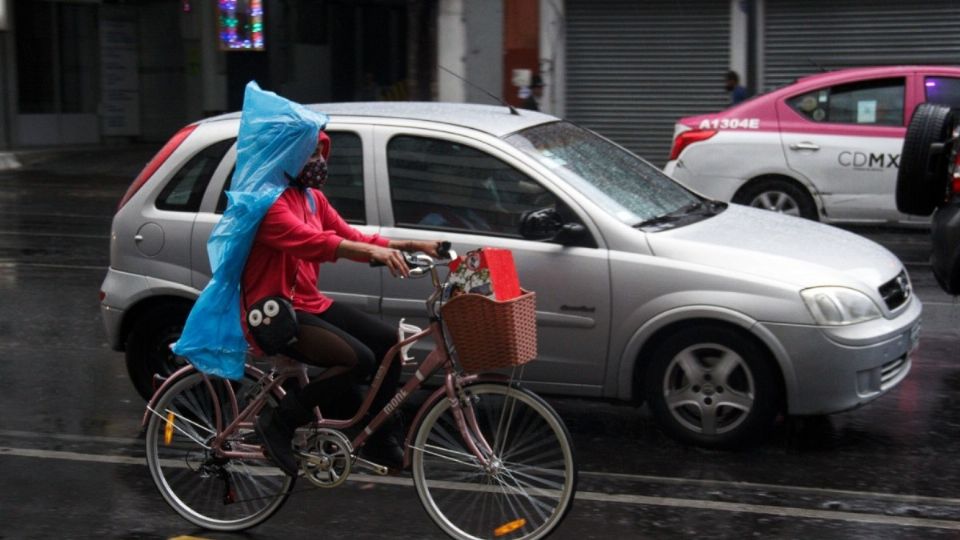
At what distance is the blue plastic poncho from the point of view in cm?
475

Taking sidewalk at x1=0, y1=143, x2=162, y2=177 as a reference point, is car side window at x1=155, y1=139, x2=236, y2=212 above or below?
above

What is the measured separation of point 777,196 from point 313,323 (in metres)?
Result: 9.05

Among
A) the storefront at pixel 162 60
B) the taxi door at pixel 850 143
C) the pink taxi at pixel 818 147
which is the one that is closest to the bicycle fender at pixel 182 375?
the pink taxi at pixel 818 147

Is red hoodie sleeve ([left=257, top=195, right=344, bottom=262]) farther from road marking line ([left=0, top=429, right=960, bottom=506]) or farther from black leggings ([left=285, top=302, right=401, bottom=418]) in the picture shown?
road marking line ([left=0, top=429, right=960, bottom=506])

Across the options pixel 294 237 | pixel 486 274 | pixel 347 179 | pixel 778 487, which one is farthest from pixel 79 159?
pixel 486 274

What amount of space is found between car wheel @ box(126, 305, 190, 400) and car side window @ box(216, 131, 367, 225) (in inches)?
29.9

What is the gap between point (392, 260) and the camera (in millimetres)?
4559

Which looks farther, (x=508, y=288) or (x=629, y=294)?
(x=629, y=294)

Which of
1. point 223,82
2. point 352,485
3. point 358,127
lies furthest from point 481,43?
point 352,485

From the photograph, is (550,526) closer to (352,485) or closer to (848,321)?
(352,485)

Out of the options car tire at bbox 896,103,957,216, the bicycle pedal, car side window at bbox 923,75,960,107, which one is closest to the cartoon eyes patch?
the bicycle pedal

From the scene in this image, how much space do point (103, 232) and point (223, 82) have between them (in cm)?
1232

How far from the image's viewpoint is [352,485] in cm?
586

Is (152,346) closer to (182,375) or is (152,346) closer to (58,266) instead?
(182,375)
